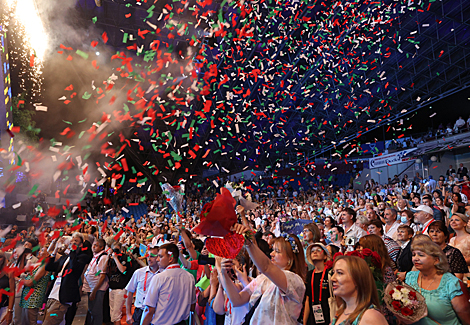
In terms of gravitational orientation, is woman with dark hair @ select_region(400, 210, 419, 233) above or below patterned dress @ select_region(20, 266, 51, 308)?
above

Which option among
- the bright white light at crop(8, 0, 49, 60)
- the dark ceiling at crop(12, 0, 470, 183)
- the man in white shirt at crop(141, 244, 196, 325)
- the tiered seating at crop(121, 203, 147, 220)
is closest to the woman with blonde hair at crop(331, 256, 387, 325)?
the man in white shirt at crop(141, 244, 196, 325)

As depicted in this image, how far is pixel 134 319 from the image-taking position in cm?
407

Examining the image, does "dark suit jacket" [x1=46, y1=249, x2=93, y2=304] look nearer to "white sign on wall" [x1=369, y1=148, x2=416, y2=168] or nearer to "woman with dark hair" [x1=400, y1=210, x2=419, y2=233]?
"woman with dark hair" [x1=400, y1=210, x2=419, y2=233]

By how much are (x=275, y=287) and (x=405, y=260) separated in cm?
174

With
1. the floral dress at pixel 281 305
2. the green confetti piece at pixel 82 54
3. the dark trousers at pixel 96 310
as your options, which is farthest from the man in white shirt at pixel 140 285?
the green confetti piece at pixel 82 54

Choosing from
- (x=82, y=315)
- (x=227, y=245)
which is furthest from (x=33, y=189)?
(x=227, y=245)

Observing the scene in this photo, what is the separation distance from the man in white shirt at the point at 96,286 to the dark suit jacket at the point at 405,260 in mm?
3578

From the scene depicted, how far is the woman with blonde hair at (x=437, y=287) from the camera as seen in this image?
201 centimetres

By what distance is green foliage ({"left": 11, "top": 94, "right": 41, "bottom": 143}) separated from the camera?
30.9 feet

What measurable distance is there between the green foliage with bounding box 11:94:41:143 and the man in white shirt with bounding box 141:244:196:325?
841 cm

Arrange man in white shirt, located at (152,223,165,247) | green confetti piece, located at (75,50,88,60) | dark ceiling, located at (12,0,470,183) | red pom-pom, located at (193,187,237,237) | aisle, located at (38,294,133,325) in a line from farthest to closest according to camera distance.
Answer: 1. dark ceiling, located at (12,0,470,183)
2. green confetti piece, located at (75,50,88,60)
3. aisle, located at (38,294,133,325)
4. man in white shirt, located at (152,223,165,247)
5. red pom-pom, located at (193,187,237,237)

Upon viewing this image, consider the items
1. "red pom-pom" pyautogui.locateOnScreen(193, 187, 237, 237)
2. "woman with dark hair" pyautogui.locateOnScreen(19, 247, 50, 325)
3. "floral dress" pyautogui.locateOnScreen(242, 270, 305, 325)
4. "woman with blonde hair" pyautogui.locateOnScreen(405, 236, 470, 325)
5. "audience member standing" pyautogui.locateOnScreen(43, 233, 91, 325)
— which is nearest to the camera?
"red pom-pom" pyautogui.locateOnScreen(193, 187, 237, 237)

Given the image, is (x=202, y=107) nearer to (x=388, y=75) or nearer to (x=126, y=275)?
(x=388, y=75)

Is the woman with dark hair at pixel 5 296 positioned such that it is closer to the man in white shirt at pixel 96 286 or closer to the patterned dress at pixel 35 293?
the patterned dress at pixel 35 293
